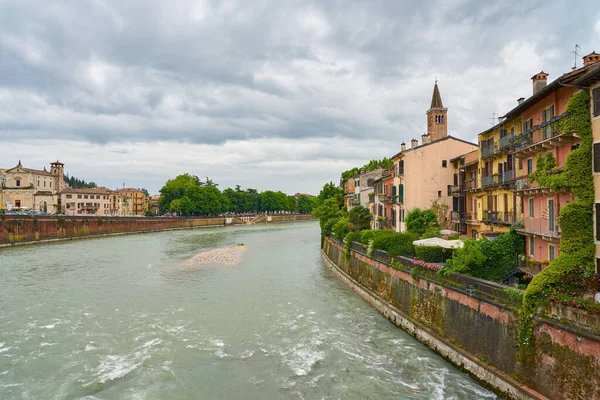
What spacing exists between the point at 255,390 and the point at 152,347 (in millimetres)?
6138

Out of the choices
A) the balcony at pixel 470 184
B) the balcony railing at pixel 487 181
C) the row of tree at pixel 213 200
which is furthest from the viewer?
the row of tree at pixel 213 200

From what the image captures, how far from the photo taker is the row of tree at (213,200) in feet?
393

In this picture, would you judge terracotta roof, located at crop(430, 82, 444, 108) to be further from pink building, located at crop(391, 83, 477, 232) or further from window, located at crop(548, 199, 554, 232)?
window, located at crop(548, 199, 554, 232)

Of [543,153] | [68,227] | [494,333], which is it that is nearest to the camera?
[494,333]

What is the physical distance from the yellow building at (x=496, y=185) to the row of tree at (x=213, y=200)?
9969cm

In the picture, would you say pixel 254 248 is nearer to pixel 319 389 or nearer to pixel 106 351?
pixel 106 351

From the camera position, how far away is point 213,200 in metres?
123

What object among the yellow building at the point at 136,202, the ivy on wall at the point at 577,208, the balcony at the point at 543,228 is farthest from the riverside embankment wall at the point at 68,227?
the yellow building at the point at 136,202

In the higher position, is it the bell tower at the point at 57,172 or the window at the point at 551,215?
the bell tower at the point at 57,172

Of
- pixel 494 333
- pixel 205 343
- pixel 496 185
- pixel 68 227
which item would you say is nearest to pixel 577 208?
pixel 494 333

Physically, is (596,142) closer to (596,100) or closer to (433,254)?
(596,100)

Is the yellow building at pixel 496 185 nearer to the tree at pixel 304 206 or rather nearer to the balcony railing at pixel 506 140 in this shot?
the balcony railing at pixel 506 140

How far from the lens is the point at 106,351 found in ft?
55.8

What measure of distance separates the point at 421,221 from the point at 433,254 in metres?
10.8
